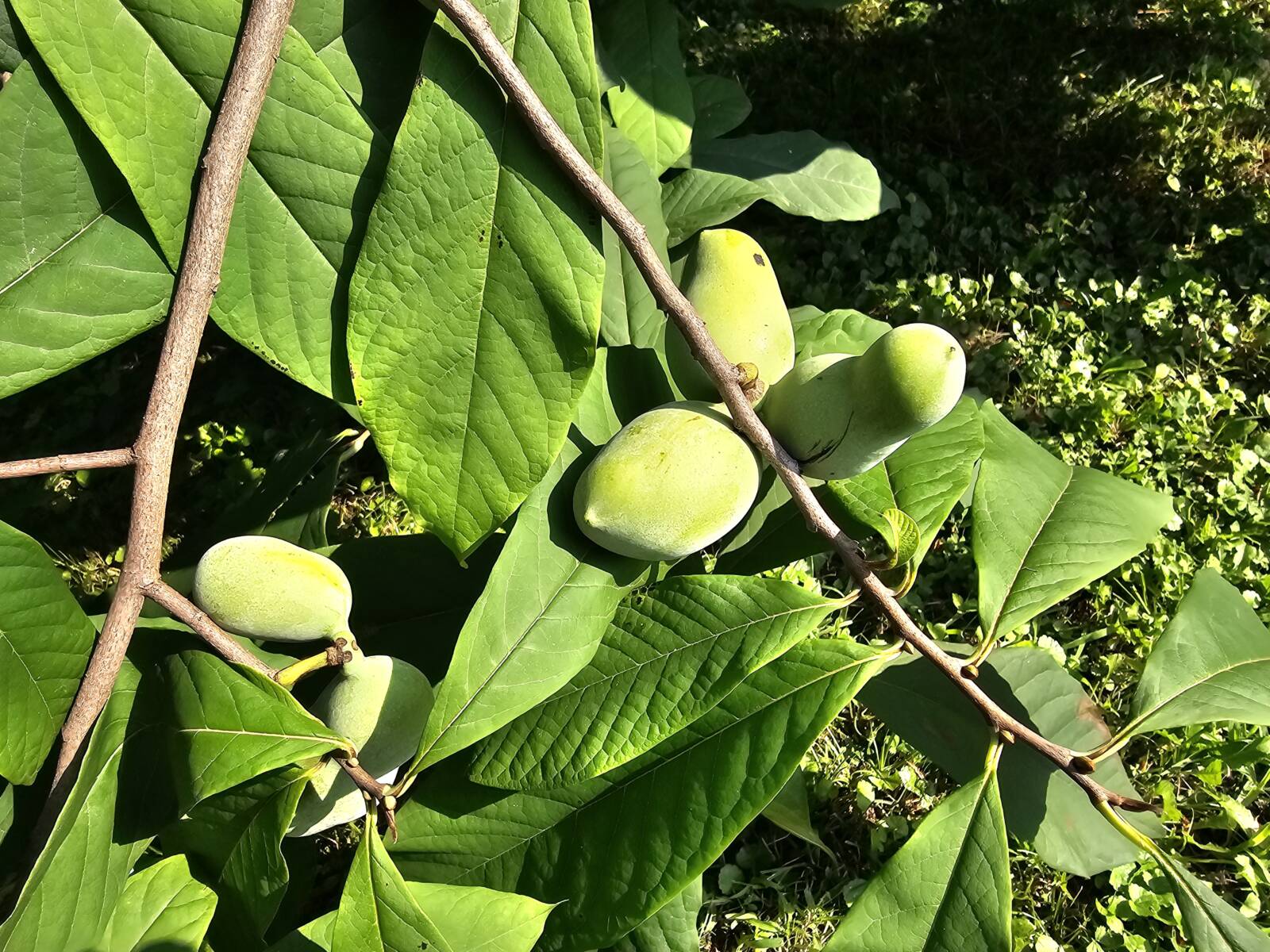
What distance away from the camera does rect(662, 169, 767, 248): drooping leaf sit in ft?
5.39

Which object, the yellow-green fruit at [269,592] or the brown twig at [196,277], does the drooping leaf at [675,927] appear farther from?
the brown twig at [196,277]

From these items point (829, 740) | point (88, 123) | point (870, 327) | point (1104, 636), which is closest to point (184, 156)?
point (88, 123)

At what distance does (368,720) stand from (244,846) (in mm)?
184

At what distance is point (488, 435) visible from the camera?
98cm

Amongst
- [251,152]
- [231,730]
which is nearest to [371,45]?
[251,152]

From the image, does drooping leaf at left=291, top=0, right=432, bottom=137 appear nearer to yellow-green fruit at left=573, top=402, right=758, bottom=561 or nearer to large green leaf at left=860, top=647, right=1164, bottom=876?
yellow-green fruit at left=573, top=402, right=758, bottom=561

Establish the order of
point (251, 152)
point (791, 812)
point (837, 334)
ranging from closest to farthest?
1. point (251, 152)
2. point (837, 334)
3. point (791, 812)

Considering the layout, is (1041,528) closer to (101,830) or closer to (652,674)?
(652,674)

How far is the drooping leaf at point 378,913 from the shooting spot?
2.99 feet

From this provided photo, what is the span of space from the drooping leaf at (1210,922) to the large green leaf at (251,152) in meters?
1.16

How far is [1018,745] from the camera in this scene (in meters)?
1.36

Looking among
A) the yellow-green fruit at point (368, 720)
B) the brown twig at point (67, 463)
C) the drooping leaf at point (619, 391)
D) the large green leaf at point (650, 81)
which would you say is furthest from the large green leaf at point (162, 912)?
the large green leaf at point (650, 81)

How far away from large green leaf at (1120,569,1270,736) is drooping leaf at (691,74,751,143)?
55.6 inches

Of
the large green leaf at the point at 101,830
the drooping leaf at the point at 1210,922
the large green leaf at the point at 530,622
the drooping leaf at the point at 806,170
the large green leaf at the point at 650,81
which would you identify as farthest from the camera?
the drooping leaf at the point at 806,170
